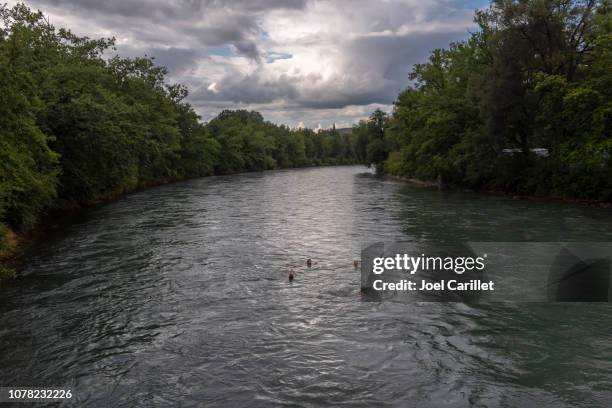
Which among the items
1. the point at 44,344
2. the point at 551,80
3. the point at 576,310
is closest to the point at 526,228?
the point at 576,310

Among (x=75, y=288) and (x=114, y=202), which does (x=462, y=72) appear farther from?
(x=75, y=288)

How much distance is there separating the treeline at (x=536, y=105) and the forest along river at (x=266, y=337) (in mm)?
13934

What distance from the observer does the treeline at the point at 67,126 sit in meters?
16.6

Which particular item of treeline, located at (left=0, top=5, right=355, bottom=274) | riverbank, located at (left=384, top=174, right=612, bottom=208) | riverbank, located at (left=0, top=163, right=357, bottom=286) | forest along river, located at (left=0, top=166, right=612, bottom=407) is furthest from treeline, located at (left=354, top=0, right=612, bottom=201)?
riverbank, located at (left=0, top=163, right=357, bottom=286)

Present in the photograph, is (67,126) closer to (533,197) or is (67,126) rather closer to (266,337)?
(266,337)

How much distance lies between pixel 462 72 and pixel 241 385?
4320 centimetres

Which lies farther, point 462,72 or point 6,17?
point 462,72

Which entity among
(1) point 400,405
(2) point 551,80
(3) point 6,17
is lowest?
(1) point 400,405

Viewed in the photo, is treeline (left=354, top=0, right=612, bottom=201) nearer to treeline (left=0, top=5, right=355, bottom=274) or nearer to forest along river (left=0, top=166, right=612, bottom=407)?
forest along river (left=0, top=166, right=612, bottom=407)

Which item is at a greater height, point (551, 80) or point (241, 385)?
point (551, 80)

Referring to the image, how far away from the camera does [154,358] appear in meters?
9.59

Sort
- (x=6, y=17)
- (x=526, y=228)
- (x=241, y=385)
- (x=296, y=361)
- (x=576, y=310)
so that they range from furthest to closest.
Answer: (x=6, y=17), (x=526, y=228), (x=576, y=310), (x=296, y=361), (x=241, y=385)

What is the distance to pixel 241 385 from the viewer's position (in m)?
8.48

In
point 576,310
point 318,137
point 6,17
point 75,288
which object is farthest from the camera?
point 318,137
